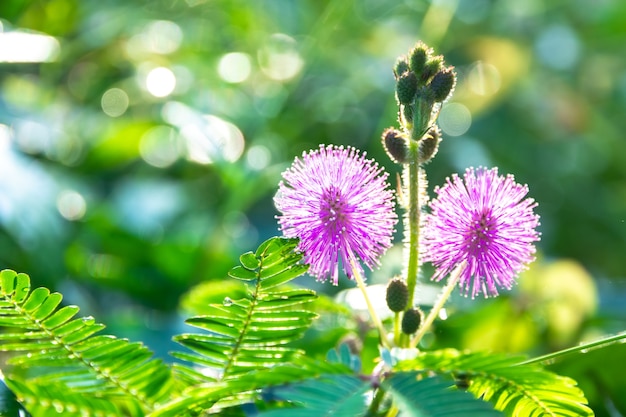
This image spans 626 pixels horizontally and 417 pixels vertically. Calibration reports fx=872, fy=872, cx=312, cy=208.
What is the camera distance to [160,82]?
1926 millimetres

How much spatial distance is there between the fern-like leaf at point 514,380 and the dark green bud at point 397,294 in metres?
0.06

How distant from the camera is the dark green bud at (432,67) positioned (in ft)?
1.91

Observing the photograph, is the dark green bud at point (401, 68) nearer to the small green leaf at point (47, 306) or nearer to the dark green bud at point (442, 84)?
the dark green bud at point (442, 84)

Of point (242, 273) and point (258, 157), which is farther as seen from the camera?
point (258, 157)

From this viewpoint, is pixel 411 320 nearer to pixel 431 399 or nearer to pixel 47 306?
pixel 431 399

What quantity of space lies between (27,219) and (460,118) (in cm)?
119

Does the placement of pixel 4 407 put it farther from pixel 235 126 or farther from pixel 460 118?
pixel 460 118

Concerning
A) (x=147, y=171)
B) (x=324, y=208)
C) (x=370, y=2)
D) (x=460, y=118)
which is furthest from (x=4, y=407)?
(x=370, y=2)

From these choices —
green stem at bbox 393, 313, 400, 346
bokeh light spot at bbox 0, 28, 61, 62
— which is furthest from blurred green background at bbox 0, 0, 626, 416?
green stem at bbox 393, 313, 400, 346

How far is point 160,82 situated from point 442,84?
143 cm

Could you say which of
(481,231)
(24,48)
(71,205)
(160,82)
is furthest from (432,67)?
(160,82)

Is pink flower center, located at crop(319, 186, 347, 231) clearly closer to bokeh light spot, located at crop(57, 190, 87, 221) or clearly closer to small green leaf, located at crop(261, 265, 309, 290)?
small green leaf, located at crop(261, 265, 309, 290)

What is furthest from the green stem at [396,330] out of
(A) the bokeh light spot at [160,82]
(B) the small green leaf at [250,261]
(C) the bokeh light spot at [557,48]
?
(C) the bokeh light spot at [557,48]

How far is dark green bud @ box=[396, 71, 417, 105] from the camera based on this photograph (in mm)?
573
